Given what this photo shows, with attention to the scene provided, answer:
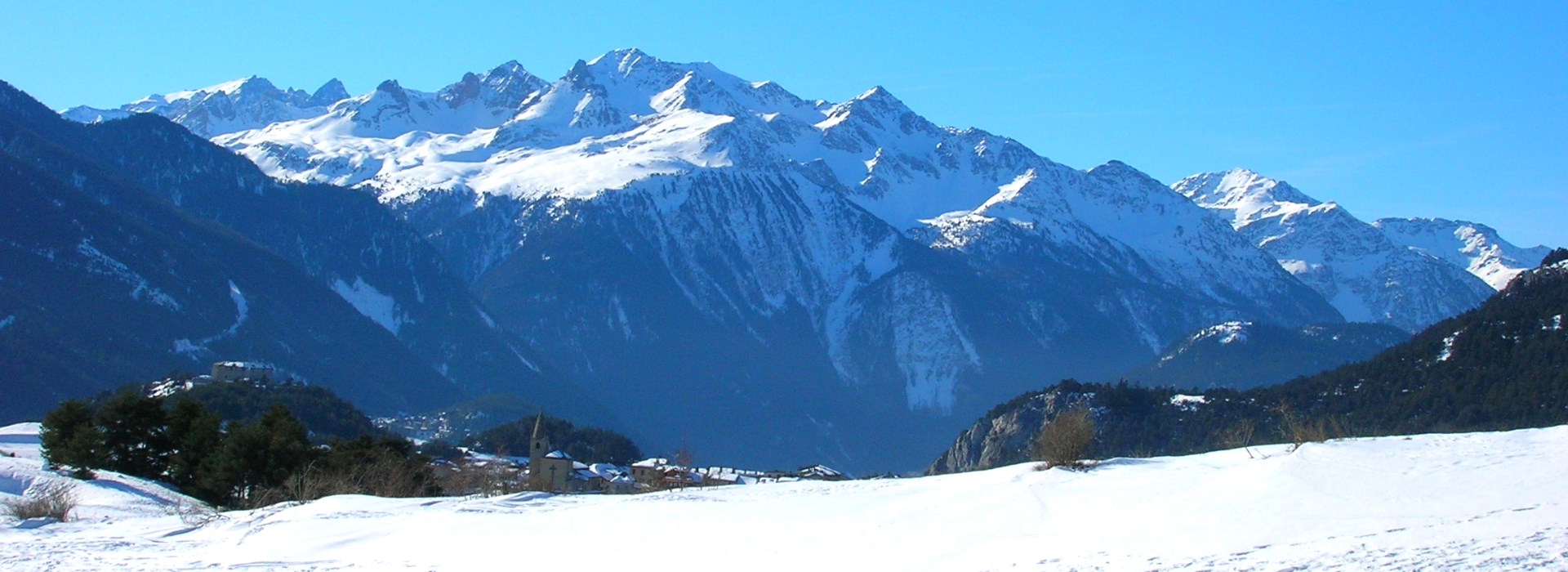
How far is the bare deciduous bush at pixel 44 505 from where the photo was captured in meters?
34.5

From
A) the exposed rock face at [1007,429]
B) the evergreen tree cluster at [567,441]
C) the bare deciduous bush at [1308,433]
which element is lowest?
the bare deciduous bush at [1308,433]

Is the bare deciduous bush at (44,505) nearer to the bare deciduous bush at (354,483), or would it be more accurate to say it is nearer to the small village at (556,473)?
the bare deciduous bush at (354,483)

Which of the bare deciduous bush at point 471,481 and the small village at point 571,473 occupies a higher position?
the small village at point 571,473

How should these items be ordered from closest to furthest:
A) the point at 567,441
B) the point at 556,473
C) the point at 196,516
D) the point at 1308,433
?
1. the point at 1308,433
2. the point at 196,516
3. the point at 556,473
4. the point at 567,441

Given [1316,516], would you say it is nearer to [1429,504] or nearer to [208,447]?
[1429,504]

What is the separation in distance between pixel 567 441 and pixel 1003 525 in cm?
14388

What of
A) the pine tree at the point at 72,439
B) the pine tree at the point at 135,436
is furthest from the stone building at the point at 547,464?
the pine tree at the point at 72,439

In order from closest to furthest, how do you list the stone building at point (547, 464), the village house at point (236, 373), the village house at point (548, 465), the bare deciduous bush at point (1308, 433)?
the bare deciduous bush at point (1308, 433) < the village house at point (548, 465) < the stone building at point (547, 464) < the village house at point (236, 373)

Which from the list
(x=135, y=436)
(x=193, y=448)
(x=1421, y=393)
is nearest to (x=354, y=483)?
(x=193, y=448)

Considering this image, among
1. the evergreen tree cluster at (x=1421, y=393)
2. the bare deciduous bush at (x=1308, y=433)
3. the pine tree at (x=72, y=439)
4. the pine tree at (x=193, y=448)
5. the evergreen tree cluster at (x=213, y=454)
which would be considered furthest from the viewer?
the evergreen tree cluster at (x=1421, y=393)

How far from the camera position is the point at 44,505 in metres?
34.9

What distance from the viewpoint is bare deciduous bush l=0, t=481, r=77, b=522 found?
34500 millimetres

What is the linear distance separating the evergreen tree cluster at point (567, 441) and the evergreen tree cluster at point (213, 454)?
9116 cm

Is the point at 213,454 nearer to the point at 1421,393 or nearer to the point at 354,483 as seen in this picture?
the point at 354,483
